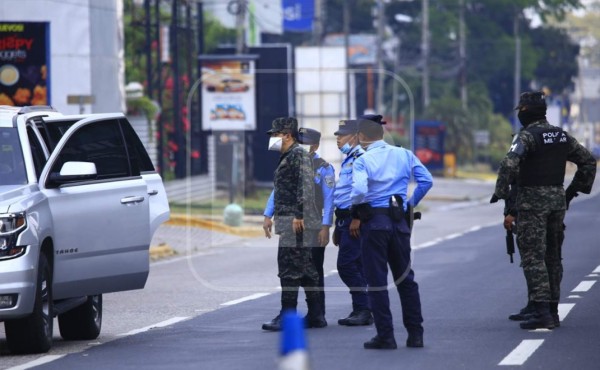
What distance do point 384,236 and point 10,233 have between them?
2707 millimetres

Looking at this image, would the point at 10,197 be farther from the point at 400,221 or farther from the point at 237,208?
the point at 237,208

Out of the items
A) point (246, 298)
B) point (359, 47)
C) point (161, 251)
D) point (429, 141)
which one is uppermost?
point (359, 47)

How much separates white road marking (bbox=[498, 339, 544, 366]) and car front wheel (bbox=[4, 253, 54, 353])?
341 cm

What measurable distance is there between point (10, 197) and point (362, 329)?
3.33m

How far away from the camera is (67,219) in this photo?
1137 cm

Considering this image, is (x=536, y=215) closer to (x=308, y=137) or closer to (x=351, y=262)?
(x=351, y=262)

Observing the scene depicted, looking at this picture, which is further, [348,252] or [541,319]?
[348,252]

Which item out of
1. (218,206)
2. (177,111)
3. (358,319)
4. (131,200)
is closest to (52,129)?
(131,200)

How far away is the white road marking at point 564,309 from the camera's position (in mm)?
13041

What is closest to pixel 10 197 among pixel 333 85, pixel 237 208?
pixel 237 208

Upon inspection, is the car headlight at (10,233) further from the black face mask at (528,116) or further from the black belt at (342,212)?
the black face mask at (528,116)

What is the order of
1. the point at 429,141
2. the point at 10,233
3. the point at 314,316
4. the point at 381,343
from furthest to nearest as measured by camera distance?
the point at 429,141 < the point at 314,316 < the point at 381,343 < the point at 10,233

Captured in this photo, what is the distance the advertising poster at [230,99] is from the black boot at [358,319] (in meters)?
24.0

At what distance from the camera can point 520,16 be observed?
9319 centimetres
